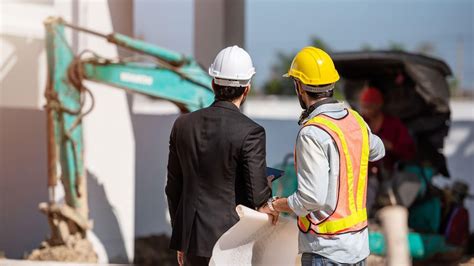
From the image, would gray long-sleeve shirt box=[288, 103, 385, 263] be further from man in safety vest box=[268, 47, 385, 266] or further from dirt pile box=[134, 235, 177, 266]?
dirt pile box=[134, 235, 177, 266]

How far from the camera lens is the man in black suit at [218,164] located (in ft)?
12.4

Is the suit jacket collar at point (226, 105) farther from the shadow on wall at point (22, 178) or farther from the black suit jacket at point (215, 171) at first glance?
the shadow on wall at point (22, 178)

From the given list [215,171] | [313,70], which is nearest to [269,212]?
[215,171]

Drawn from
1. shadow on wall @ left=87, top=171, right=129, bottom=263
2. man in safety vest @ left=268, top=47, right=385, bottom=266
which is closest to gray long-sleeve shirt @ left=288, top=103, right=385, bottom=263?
man in safety vest @ left=268, top=47, right=385, bottom=266

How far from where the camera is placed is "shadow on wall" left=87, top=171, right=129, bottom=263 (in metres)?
8.20

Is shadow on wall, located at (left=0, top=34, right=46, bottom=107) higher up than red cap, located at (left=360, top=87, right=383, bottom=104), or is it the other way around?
shadow on wall, located at (left=0, top=34, right=46, bottom=107)

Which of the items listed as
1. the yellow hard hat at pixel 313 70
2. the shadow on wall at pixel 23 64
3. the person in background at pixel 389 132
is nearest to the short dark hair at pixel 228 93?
the yellow hard hat at pixel 313 70

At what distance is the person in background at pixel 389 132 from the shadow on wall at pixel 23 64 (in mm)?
3323

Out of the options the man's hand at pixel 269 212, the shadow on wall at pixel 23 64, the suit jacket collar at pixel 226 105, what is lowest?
the man's hand at pixel 269 212

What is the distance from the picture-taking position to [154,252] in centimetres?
952

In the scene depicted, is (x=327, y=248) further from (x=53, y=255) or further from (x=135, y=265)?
(x=135, y=265)

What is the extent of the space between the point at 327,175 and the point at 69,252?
4.60 meters

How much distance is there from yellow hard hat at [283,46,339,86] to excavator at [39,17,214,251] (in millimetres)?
3976

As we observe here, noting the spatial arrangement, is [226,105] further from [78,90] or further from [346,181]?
[78,90]
